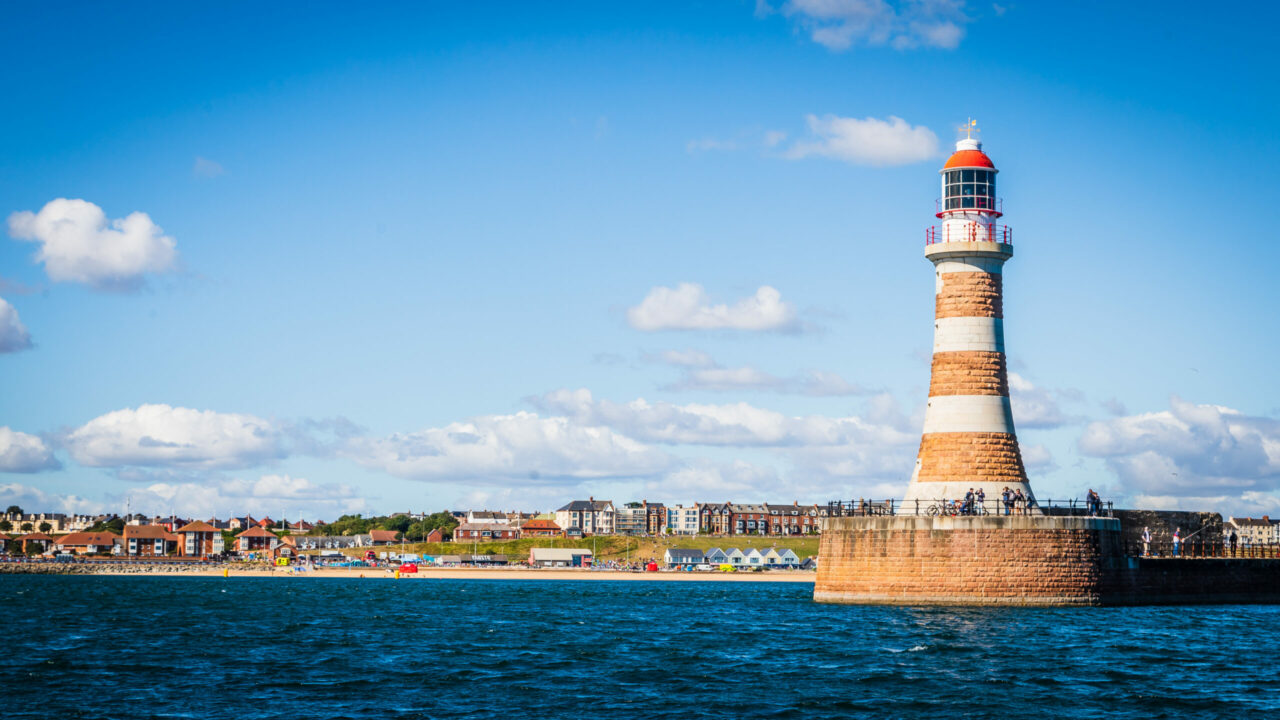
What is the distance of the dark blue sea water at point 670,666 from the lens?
24.0 m

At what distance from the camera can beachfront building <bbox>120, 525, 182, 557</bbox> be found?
195m

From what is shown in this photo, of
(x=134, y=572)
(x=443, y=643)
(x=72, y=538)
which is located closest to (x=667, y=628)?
(x=443, y=643)

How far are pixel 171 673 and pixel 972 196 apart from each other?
29.0 meters

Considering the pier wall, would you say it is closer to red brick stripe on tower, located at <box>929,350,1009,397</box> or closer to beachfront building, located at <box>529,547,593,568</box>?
red brick stripe on tower, located at <box>929,350,1009,397</box>

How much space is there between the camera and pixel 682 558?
557 ft

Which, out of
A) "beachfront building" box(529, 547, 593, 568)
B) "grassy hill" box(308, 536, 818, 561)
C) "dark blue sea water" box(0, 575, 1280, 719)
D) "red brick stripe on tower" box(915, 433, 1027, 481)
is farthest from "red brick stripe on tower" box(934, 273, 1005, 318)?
"grassy hill" box(308, 536, 818, 561)

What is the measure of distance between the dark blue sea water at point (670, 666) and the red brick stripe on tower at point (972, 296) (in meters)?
9.63

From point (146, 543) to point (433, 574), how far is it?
74651 mm

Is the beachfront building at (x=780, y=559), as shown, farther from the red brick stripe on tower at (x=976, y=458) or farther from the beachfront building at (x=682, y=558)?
the red brick stripe on tower at (x=976, y=458)

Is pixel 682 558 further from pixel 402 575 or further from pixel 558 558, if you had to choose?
pixel 402 575

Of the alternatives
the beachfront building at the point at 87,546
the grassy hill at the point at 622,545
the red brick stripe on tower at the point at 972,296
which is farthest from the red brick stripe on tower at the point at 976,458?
the beachfront building at the point at 87,546

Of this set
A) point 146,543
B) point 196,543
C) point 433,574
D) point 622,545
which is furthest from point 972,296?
point 146,543

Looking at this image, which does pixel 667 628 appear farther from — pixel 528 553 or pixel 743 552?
pixel 528 553

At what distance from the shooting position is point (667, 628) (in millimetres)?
43719
